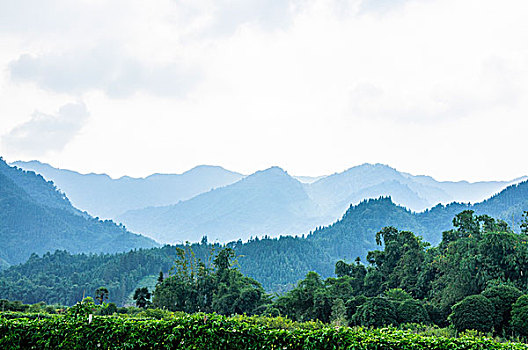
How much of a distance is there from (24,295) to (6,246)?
89252 millimetres

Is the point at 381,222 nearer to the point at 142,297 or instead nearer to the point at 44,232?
the point at 142,297

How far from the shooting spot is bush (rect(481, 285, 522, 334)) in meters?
13.9

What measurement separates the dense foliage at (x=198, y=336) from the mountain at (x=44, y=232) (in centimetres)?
15269

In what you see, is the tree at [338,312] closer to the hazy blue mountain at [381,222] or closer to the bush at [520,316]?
the bush at [520,316]

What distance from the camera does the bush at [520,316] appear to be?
41.6 feet

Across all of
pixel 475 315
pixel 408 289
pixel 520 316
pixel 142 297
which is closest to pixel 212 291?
pixel 142 297

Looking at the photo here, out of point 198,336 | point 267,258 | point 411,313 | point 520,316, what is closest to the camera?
point 198,336

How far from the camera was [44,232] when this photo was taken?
156m

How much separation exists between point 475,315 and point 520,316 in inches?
53.6

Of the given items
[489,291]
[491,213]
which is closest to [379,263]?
[489,291]

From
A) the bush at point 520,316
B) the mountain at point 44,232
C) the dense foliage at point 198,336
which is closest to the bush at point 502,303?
the bush at point 520,316

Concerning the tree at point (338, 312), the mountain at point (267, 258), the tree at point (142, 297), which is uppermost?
the mountain at point (267, 258)

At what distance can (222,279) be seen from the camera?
26.3 metres

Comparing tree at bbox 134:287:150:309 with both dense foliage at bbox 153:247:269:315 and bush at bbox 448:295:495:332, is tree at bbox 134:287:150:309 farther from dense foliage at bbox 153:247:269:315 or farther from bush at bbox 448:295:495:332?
bush at bbox 448:295:495:332
